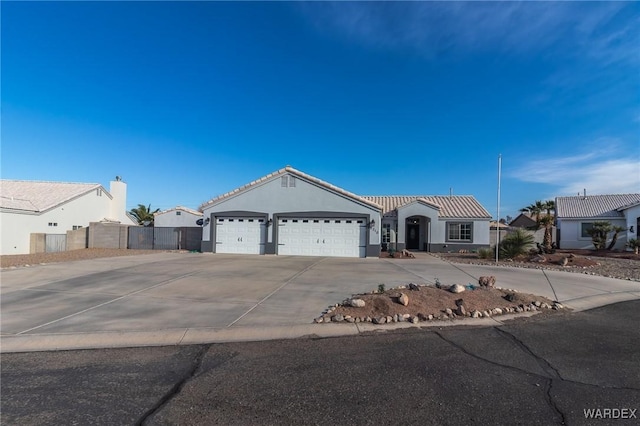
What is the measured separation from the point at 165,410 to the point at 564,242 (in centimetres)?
3620

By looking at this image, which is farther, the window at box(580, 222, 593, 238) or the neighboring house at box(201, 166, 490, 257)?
the window at box(580, 222, 593, 238)

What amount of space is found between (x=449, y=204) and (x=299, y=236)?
14042 mm

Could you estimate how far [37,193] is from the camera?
86.7ft

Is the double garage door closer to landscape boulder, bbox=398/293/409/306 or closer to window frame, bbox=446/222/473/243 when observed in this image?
window frame, bbox=446/222/473/243

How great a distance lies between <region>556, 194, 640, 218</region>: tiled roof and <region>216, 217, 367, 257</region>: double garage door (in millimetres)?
22269

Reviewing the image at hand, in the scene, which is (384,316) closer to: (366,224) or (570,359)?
(570,359)

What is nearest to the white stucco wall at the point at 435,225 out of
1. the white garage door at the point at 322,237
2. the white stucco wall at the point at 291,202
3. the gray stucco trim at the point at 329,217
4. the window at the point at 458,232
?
the window at the point at 458,232

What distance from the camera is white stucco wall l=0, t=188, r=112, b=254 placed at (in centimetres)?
2062

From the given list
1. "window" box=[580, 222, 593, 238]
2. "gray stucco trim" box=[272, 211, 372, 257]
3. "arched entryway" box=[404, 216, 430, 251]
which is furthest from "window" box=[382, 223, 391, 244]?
"window" box=[580, 222, 593, 238]

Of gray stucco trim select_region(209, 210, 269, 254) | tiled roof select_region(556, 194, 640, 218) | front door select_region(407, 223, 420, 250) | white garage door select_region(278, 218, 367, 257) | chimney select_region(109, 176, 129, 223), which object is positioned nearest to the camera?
white garage door select_region(278, 218, 367, 257)

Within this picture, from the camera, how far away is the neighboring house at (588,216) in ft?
93.7

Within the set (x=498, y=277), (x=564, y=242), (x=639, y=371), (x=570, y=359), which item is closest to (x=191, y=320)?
(x=570, y=359)

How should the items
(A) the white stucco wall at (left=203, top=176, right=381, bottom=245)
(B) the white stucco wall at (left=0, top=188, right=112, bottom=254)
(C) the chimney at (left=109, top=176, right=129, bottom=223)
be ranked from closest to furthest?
(B) the white stucco wall at (left=0, top=188, right=112, bottom=254)
(A) the white stucco wall at (left=203, top=176, right=381, bottom=245)
(C) the chimney at (left=109, top=176, right=129, bottom=223)

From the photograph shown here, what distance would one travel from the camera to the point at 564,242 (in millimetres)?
30953
